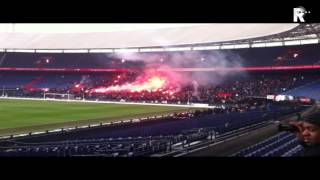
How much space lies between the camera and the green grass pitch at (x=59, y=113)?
11070 millimetres

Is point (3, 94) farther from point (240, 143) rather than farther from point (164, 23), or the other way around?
point (240, 143)

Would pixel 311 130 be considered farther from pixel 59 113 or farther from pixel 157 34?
pixel 59 113

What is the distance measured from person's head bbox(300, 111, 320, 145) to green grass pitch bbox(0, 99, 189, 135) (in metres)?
5.11

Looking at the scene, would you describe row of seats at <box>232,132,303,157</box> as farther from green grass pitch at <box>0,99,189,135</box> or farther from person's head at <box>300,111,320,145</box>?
green grass pitch at <box>0,99,189,135</box>

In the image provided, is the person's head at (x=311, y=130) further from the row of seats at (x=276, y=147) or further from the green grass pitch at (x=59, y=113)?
the green grass pitch at (x=59, y=113)

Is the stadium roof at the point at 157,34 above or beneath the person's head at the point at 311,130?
above

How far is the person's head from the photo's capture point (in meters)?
8.08

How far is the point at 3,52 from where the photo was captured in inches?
391

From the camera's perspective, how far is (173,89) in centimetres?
1220

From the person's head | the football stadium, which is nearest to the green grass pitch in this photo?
the football stadium

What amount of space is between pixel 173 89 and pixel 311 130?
4853mm

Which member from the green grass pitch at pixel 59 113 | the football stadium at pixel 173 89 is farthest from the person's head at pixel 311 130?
the green grass pitch at pixel 59 113

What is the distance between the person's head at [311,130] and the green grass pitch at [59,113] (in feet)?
16.8

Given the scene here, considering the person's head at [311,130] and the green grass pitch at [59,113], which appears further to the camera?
the green grass pitch at [59,113]
